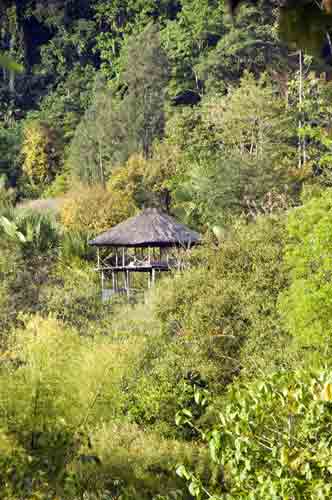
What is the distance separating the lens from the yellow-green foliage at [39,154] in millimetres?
44656

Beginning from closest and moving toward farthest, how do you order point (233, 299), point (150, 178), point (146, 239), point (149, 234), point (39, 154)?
point (233, 299), point (146, 239), point (149, 234), point (150, 178), point (39, 154)

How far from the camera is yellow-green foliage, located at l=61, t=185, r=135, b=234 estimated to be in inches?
1260

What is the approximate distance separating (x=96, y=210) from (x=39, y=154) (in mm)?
13671

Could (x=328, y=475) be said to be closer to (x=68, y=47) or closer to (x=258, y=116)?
(x=258, y=116)

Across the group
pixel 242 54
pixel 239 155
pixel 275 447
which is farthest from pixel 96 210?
pixel 275 447

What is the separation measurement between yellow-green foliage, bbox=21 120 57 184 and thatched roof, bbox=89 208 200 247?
21007mm

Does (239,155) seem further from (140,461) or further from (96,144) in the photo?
(140,461)

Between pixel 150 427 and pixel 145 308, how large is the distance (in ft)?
19.1

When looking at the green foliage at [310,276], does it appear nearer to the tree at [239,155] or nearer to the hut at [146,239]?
the hut at [146,239]

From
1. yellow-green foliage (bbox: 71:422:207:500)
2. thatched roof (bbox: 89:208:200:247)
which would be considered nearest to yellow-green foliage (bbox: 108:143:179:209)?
thatched roof (bbox: 89:208:200:247)

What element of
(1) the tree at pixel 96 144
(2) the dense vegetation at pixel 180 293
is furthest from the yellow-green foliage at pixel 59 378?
(1) the tree at pixel 96 144

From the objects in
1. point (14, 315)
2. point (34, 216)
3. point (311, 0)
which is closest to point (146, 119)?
point (34, 216)

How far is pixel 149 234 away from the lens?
925 inches

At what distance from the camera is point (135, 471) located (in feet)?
31.2
